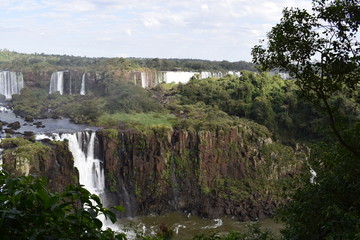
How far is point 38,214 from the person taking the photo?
104 inches

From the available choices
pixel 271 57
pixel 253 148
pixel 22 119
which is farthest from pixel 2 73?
pixel 271 57

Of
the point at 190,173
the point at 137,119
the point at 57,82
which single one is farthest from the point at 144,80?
the point at 190,173

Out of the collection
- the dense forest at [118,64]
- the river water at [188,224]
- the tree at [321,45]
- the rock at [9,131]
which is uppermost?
the dense forest at [118,64]

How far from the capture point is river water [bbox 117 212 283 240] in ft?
70.8

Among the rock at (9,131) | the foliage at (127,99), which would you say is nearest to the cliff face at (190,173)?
the rock at (9,131)

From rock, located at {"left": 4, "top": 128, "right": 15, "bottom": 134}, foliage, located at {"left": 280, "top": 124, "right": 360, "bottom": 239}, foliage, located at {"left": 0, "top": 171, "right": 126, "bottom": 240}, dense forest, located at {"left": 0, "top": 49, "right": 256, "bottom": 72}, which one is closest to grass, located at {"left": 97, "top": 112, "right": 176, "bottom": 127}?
rock, located at {"left": 4, "top": 128, "right": 15, "bottom": 134}

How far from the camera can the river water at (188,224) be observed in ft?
70.8

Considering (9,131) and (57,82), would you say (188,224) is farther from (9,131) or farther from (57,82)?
(57,82)

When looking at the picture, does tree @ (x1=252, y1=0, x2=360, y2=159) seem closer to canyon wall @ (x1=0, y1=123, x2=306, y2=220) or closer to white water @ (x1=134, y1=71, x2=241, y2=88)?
canyon wall @ (x1=0, y1=123, x2=306, y2=220)

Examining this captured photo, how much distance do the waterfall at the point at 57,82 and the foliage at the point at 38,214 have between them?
1510 inches

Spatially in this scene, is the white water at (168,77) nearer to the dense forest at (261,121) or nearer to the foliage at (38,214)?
the dense forest at (261,121)

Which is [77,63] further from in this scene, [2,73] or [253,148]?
Answer: [253,148]

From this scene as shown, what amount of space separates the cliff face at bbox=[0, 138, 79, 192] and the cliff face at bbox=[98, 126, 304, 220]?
2483mm

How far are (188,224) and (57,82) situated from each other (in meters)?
23.3
